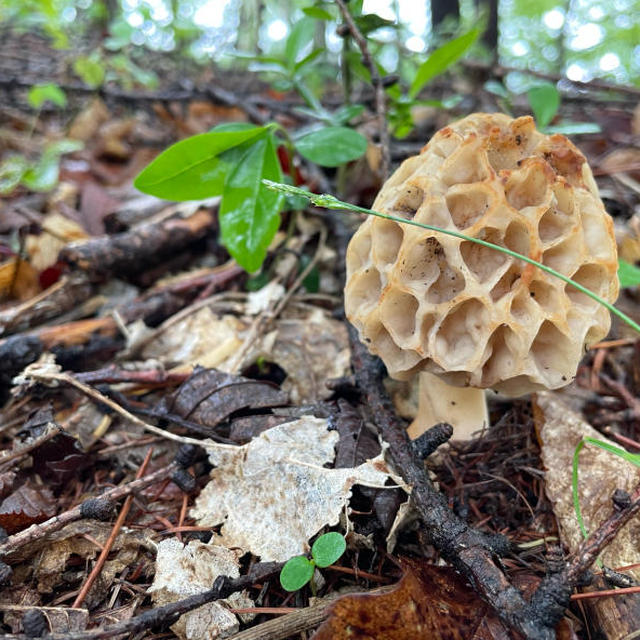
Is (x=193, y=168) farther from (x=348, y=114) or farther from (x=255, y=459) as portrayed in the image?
(x=255, y=459)

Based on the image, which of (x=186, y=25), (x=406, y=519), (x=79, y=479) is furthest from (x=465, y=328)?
(x=186, y=25)

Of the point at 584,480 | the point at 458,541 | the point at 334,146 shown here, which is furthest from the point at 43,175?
the point at 584,480

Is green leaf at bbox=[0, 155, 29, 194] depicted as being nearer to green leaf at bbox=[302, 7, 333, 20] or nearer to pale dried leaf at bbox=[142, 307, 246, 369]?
pale dried leaf at bbox=[142, 307, 246, 369]

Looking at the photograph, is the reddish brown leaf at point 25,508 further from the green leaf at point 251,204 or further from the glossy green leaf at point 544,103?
the glossy green leaf at point 544,103

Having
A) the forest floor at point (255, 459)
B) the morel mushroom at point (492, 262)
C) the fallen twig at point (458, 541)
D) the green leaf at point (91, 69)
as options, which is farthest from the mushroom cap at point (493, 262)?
the green leaf at point (91, 69)

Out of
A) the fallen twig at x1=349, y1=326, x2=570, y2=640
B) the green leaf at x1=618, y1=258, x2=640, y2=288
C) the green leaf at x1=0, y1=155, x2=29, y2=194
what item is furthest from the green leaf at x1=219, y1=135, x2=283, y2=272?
the green leaf at x1=0, y1=155, x2=29, y2=194

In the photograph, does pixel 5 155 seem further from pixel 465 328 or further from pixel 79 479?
pixel 465 328
